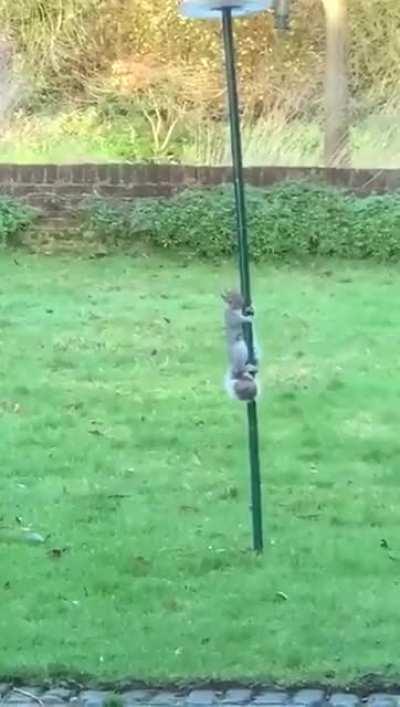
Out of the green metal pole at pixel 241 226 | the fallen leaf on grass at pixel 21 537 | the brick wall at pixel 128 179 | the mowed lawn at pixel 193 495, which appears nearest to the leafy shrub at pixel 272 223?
the brick wall at pixel 128 179

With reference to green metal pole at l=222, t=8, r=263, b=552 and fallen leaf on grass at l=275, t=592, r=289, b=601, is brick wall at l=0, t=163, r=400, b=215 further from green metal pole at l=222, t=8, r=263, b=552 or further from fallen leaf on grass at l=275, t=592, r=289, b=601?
fallen leaf on grass at l=275, t=592, r=289, b=601

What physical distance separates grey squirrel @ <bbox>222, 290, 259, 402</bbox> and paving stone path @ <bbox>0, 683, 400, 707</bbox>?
123cm

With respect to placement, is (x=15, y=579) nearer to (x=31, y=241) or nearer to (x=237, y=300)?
(x=237, y=300)

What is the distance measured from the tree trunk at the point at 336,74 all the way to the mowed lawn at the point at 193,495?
444 cm

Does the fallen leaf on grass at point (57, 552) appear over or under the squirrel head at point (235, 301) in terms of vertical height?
under

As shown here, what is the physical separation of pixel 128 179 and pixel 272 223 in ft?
5.72

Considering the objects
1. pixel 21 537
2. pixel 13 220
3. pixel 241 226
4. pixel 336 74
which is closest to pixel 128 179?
pixel 13 220

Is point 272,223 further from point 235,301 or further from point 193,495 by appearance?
A: point 235,301

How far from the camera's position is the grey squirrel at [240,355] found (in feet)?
15.3

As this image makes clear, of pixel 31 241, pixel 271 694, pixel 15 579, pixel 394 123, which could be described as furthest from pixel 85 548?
pixel 394 123

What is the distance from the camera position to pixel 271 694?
145 inches

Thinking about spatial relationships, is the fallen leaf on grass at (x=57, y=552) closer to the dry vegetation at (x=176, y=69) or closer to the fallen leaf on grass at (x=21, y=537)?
the fallen leaf on grass at (x=21, y=537)

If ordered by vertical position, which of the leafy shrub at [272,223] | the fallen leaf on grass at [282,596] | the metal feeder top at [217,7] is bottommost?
the fallen leaf on grass at [282,596]

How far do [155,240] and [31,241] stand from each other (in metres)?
1.17
